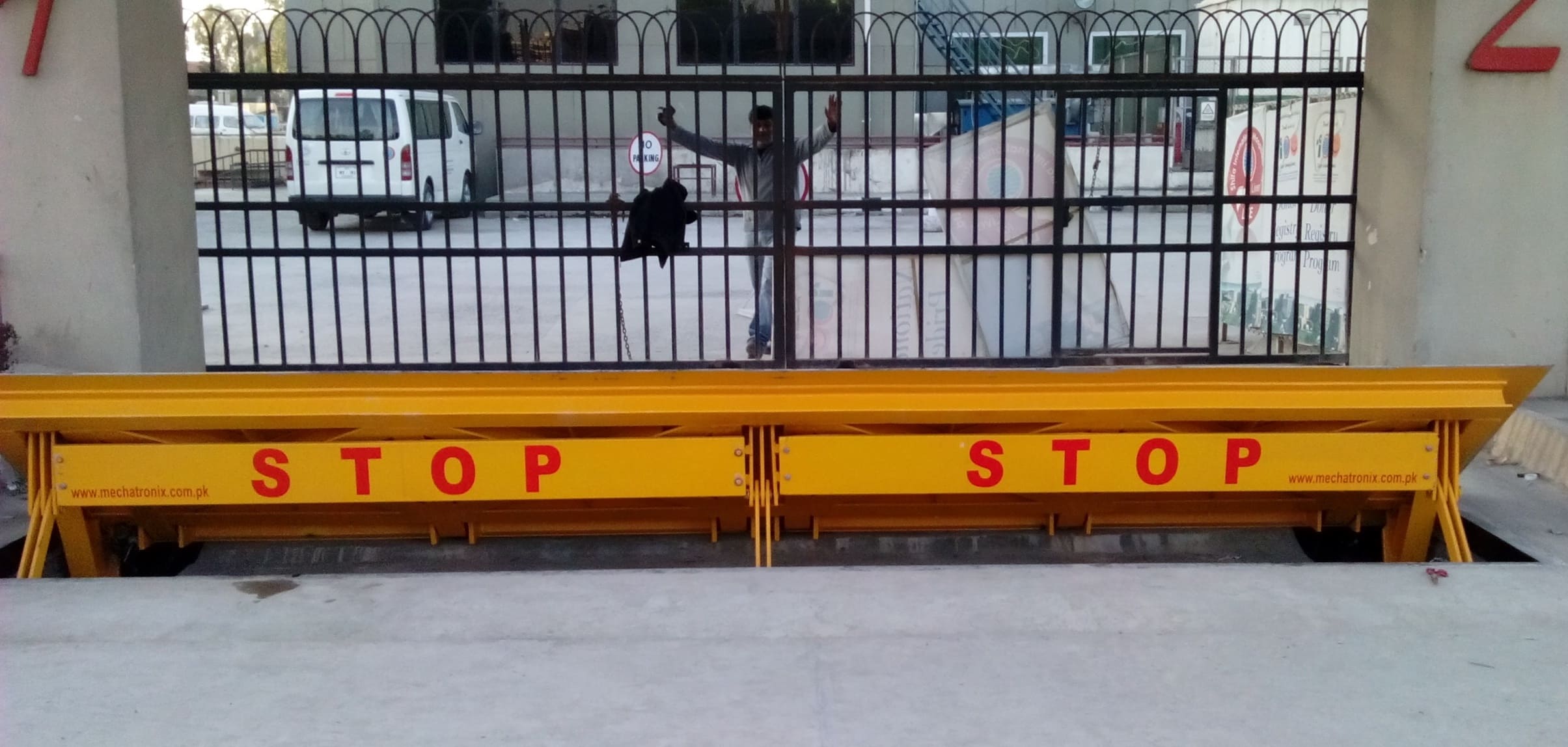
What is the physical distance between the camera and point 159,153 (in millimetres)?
6504

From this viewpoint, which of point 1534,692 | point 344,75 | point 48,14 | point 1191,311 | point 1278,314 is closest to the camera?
point 1534,692

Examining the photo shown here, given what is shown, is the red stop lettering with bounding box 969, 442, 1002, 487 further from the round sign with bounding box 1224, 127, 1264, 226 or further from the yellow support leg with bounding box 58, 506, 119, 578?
the round sign with bounding box 1224, 127, 1264, 226

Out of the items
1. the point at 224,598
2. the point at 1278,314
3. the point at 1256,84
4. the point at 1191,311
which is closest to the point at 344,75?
the point at 224,598

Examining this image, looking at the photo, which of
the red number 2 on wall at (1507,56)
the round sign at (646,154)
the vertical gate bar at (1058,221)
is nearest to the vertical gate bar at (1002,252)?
the vertical gate bar at (1058,221)

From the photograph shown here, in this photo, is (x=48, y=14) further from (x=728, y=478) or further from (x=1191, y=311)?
(x=1191, y=311)

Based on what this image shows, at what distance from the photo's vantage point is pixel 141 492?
4461 millimetres

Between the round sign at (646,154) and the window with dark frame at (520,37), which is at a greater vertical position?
the window with dark frame at (520,37)

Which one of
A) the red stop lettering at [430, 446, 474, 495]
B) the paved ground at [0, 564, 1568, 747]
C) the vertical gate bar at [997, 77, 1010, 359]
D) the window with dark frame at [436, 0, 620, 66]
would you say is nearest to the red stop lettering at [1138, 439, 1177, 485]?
the paved ground at [0, 564, 1568, 747]

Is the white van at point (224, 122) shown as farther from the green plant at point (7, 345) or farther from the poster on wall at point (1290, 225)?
the poster on wall at point (1290, 225)

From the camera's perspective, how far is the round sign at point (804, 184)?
7.51 m

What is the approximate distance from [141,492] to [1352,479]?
4356 mm

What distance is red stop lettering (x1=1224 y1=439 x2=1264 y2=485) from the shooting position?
4547mm

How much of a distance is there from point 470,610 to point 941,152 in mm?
5370

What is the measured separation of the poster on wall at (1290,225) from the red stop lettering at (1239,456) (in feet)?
8.14
